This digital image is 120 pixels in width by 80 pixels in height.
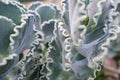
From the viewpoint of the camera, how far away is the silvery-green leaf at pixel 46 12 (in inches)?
47.1

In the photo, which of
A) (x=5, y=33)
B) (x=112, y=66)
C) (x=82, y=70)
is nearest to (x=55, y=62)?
(x=82, y=70)

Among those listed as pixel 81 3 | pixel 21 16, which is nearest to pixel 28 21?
pixel 21 16

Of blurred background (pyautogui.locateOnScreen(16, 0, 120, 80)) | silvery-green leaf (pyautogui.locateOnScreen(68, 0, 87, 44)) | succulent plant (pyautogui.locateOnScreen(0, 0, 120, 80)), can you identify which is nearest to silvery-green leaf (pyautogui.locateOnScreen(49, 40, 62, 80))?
succulent plant (pyautogui.locateOnScreen(0, 0, 120, 80))

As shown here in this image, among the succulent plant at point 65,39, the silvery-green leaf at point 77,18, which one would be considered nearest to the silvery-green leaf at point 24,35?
the succulent plant at point 65,39

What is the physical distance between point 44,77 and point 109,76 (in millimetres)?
2522

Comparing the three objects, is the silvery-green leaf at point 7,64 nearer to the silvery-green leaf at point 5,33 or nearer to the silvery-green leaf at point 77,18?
the silvery-green leaf at point 5,33

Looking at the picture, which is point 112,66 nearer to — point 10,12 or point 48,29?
point 48,29

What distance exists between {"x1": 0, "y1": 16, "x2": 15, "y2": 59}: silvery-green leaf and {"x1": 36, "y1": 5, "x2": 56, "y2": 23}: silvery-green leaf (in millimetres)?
258

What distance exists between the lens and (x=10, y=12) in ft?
3.27

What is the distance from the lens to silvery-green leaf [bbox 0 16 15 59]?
0.93 metres

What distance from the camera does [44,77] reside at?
3.70 feet

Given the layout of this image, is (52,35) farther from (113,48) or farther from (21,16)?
(113,48)

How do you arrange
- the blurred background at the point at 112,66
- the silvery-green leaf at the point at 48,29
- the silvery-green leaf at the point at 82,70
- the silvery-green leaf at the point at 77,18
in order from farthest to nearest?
the blurred background at the point at 112,66 < the silvery-green leaf at the point at 48,29 < the silvery-green leaf at the point at 82,70 < the silvery-green leaf at the point at 77,18

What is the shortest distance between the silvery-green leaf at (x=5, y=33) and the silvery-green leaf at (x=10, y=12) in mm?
52
